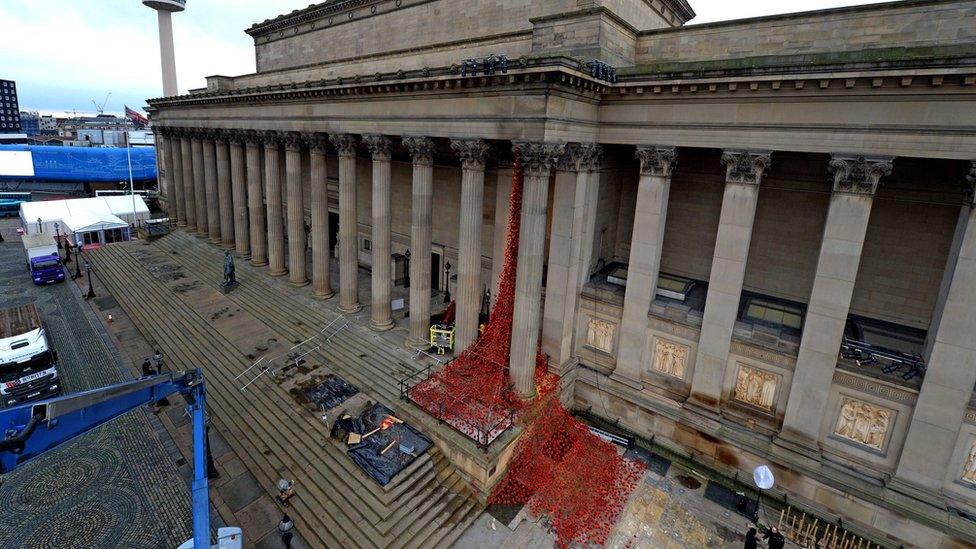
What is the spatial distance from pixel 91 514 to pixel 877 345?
2699 centimetres

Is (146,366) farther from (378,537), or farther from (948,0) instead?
(948,0)

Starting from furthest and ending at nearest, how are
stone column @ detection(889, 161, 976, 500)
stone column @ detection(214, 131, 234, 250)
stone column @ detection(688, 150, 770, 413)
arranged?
1. stone column @ detection(214, 131, 234, 250)
2. stone column @ detection(688, 150, 770, 413)
3. stone column @ detection(889, 161, 976, 500)

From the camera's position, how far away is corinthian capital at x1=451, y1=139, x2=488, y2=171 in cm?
1822

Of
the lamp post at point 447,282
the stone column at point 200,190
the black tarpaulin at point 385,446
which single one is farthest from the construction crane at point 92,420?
the stone column at point 200,190

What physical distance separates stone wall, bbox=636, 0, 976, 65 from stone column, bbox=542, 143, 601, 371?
4.88 meters

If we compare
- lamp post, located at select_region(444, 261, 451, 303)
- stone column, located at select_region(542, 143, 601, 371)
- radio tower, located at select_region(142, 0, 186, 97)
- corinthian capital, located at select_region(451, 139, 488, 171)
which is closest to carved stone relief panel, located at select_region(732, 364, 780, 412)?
stone column, located at select_region(542, 143, 601, 371)

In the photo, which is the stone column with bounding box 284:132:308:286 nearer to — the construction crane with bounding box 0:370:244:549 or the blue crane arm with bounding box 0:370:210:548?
the construction crane with bounding box 0:370:244:549

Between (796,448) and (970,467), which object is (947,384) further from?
(796,448)

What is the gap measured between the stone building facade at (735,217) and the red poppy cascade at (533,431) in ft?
3.55

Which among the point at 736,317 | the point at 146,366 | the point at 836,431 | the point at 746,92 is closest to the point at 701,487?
the point at 836,431

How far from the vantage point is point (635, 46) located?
18.8 metres

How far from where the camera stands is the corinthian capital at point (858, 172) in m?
13.7

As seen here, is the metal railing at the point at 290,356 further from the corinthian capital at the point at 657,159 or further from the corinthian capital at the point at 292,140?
the corinthian capital at the point at 657,159

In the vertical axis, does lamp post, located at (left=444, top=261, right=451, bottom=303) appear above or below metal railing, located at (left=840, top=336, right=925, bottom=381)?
below
